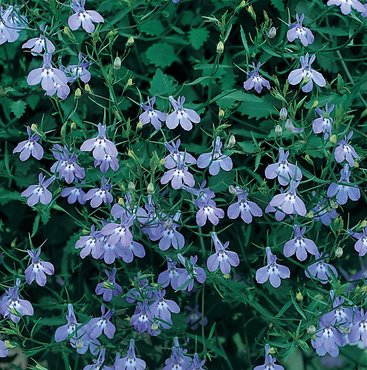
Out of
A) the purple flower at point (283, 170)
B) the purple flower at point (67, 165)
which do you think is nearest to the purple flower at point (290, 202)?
the purple flower at point (283, 170)

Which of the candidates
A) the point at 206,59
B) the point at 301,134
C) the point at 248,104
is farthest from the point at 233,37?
the point at 301,134

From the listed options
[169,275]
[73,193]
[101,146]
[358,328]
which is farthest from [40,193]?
[358,328]

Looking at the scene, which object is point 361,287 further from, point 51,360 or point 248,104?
point 51,360

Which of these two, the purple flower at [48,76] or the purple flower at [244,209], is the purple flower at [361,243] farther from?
the purple flower at [48,76]

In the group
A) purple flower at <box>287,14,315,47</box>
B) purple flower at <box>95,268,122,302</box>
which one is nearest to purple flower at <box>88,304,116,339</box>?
purple flower at <box>95,268,122,302</box>

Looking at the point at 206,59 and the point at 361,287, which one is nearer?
the point at 361,287
